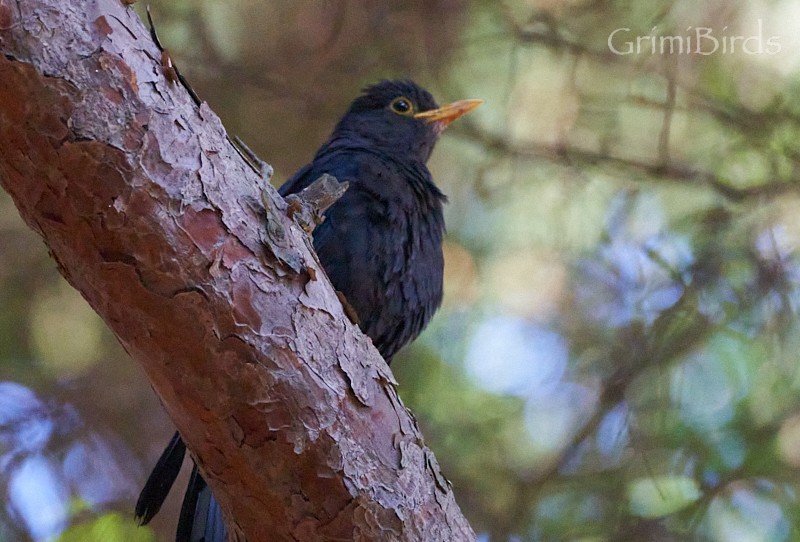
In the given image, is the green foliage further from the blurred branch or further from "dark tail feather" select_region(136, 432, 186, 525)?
the blurred branch

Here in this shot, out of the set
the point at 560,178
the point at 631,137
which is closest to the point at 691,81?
the point at 631,137

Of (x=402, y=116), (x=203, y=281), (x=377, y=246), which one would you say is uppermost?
(x=402, y=116)

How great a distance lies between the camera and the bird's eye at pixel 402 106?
3752 mm

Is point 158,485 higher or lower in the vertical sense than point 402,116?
lower

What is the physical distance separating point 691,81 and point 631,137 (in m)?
0.33

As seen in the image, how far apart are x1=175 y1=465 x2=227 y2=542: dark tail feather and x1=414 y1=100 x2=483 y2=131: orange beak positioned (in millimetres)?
→ 1767

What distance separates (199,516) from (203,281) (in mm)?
1124

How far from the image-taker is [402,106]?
3758 millimetres

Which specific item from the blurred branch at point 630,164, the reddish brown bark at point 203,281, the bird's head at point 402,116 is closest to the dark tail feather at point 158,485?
the reddish brown bark at point 203,281

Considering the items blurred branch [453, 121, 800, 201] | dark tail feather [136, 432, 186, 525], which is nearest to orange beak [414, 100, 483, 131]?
blurred branch [453, 121, 800, 201]

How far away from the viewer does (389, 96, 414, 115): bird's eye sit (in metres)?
3.75

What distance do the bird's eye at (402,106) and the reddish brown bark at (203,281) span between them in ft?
6.10

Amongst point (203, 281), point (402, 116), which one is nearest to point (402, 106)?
point (402, 116)

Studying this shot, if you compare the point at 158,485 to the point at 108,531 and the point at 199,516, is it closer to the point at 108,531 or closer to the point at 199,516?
the point at 199,516
